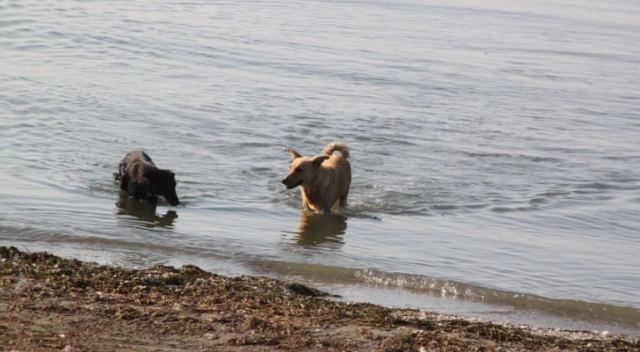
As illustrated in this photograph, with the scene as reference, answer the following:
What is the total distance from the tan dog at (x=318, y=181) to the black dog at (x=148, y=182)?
4.26 ft

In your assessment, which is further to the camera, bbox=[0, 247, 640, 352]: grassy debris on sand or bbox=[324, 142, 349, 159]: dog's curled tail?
bbox=[324, 142, 349, 159]: dog's curled tail

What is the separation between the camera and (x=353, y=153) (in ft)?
53.9

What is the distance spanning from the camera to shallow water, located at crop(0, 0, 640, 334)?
405 inches

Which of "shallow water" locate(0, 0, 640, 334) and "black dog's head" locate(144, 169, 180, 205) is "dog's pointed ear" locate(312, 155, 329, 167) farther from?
"black dog's head" locate(144, 169, 180, 205)

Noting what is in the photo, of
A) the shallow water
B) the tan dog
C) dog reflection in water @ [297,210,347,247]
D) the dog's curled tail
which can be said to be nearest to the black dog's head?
the shallow water

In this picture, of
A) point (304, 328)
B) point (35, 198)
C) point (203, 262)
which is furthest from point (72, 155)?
point (304, 328)

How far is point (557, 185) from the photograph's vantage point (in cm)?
1523

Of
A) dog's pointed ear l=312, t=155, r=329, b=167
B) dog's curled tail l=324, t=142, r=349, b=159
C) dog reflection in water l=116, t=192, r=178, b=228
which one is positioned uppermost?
dog's curled tail l=324, t=142, r=349, b=159

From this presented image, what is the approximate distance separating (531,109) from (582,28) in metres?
18.8

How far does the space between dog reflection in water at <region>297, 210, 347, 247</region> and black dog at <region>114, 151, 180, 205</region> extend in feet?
4.84

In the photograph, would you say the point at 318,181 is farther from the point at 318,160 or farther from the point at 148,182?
the point at 148,182

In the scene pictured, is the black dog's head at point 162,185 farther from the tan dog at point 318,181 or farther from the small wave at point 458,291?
the small wave at point 458,291

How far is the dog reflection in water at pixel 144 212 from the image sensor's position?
1154 cm

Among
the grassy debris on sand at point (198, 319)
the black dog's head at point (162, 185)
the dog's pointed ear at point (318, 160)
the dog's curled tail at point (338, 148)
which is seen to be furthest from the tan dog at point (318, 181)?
the grassy debris on sand at point (198, 319)
